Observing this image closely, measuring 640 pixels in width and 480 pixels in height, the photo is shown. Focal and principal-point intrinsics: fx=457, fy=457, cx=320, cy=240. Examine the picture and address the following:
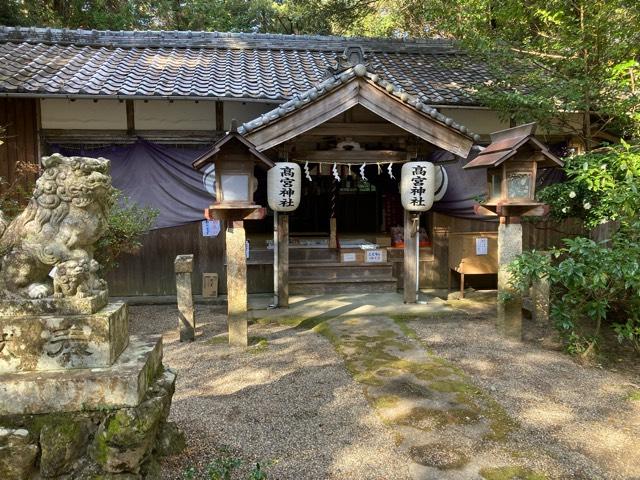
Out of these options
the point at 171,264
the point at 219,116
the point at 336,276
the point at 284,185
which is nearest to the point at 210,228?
the point at 171,264

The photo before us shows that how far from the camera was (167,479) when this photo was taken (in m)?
3.07

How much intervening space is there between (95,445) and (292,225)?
1058cm

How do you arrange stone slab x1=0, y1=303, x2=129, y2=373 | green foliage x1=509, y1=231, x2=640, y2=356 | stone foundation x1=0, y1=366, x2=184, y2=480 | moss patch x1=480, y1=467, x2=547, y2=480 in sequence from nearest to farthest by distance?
stone foundation x1=0, y1=366, x2=184, y2=480 < stone slab x1=0, y1=303, x2=129, y2=373 < moss patch x1=480, y1=467, x2=547, y2=480 < green foliage x1=509, y1=231, x2=640, y2=356

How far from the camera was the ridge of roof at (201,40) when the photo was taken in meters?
10.4

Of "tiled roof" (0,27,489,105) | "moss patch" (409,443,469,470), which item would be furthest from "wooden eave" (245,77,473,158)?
"moss patch" (409,443,469,470)

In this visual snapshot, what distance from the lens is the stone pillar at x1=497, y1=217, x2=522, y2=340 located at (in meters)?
6.61

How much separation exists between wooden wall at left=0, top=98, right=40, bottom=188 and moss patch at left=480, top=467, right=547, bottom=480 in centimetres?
885

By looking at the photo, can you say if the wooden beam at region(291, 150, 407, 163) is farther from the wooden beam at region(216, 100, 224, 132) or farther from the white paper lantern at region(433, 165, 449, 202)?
the wooden beam at region(216, 100, 224, 132)

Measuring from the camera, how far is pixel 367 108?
7.53 meters

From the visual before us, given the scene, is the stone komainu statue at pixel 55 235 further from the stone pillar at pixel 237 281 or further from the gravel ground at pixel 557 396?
the gravel ground at pixel 557 396

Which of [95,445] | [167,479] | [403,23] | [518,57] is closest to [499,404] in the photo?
[167,479]

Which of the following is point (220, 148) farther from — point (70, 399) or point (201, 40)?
point (201, 40)

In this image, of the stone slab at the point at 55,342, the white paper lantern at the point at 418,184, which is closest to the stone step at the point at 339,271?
the white paper lantern at the point at 418,184

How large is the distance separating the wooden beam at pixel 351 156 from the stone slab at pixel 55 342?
574 centimetres
